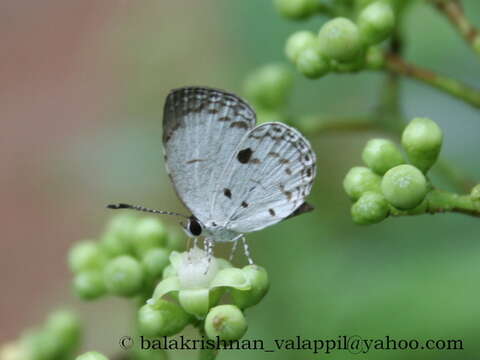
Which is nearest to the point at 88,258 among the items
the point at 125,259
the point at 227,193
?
the point at 125,259

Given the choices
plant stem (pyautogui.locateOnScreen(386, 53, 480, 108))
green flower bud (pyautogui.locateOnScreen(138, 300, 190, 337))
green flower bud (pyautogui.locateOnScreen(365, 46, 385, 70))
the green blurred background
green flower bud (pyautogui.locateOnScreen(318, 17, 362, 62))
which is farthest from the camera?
the green blurred background

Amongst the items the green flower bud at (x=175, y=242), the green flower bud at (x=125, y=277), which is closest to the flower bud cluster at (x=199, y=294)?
the green flower bud at (x=125, y=277)

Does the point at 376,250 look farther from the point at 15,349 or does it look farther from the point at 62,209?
the point at 62,209

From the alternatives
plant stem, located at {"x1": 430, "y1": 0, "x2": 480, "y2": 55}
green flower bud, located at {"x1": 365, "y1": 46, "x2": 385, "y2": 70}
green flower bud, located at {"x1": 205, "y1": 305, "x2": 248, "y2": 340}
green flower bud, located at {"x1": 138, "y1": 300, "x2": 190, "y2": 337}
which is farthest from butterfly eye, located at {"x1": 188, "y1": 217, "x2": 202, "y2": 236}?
plant stem, located at {"x1": 430, "y1": 0, "x2": 480, "y2": 55}

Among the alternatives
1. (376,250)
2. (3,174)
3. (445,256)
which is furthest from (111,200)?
(3,174)

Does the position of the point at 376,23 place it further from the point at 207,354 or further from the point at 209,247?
the point at 207,354

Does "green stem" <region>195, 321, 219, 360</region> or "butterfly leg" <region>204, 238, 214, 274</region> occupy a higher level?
"butterfly leg" <region>204, 238, 214, 274</region>

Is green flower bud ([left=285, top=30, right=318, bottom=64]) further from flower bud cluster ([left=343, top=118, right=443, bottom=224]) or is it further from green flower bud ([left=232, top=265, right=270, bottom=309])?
green flower bud ([left=232, top=265, right=270, bottom=309])
